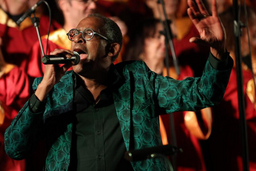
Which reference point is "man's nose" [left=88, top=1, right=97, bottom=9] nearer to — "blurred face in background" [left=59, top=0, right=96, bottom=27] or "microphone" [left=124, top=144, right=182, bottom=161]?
"blurred face in background" [left=59, top=0, right=96, bottom=27]

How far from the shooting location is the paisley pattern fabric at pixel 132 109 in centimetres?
154

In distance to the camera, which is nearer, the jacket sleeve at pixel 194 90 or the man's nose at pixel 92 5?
the jacket sleeve at pixel 194 90

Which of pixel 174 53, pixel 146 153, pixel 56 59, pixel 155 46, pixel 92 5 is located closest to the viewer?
pixel 146 153

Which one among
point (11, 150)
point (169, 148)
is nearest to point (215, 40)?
point (169, 148)

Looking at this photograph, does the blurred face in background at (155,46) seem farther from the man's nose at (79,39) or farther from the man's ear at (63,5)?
the man's nose at (79,39)

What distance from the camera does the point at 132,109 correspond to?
163cm

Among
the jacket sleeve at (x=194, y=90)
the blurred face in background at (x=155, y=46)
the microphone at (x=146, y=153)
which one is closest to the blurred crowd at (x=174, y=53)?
the blurred face in background at (x=155, y=46)

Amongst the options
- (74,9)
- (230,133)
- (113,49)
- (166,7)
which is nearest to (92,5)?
(74,9)

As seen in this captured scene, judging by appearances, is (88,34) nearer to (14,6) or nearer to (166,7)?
(14,6)

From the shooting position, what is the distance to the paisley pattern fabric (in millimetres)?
1536

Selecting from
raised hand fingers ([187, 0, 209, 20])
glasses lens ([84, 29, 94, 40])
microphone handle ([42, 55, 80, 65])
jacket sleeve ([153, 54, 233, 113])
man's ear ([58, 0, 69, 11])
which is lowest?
jacket sleeve ([153, 54, 233, 113])

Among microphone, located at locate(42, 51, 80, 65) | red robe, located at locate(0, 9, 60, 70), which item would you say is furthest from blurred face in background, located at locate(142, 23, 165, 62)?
microphone, located at locate(42, 51, 80, 65)

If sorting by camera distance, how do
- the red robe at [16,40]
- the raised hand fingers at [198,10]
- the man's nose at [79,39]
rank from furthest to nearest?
the red robe at [16,40]
the man's nose at [79,39]
the raised hand fingers at [198,10]

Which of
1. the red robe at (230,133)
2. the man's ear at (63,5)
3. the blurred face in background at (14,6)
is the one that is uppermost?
the man's ear at (63,5)
